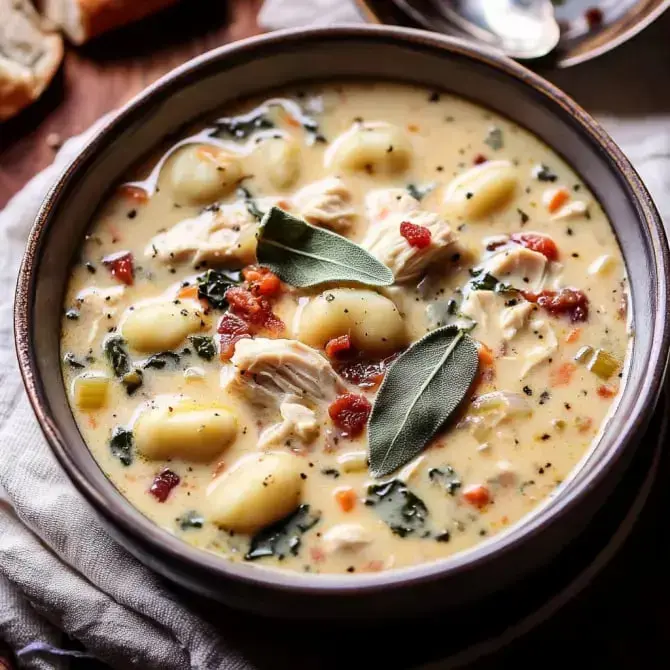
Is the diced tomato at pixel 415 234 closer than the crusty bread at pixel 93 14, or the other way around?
the diced tomato at pixel 415 234

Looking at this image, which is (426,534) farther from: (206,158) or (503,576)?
(206,158)

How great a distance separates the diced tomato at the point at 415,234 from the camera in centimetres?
218

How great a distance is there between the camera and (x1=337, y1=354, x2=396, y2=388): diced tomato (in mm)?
2115

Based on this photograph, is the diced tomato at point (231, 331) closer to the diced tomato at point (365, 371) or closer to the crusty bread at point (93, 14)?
the diced tomato at point (365, 371)

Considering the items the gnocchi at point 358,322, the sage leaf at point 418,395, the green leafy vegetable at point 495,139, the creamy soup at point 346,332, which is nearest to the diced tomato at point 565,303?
the creamy soup at point 346,332

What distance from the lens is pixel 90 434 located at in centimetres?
209

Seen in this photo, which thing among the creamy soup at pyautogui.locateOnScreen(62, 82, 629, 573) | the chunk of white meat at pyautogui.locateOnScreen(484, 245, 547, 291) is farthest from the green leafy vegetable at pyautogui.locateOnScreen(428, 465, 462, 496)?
the chunk of white meat at pyautogui.locateOnScreen(484, 245, 547, 291)

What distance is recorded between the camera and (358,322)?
2.11m

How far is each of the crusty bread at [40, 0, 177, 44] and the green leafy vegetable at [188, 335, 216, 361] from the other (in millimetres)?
1253

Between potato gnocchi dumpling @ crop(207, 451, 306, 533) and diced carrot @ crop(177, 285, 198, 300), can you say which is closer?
potato gnocchi dumpling @ crop(207, 451, 306, 533)

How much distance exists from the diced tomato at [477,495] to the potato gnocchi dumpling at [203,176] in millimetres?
905

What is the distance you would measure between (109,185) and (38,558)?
0.87 meters

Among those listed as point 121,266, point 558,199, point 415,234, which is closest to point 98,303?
point 121,266

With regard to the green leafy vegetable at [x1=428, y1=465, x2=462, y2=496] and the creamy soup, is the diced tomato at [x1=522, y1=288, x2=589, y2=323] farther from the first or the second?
the green leafy vegetable at [x1=428, y1=465, x2=462, y2=496]
